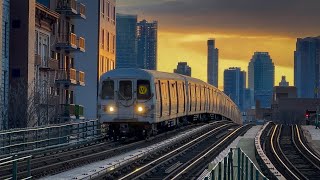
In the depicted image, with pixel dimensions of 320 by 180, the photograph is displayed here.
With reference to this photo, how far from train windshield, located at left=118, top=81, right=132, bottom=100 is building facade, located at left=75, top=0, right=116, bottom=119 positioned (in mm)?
47480

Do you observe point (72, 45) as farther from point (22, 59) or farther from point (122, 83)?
point (122, 83)

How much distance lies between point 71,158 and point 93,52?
5798 cm

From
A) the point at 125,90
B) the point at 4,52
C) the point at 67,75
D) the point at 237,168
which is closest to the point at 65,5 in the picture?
the point at 67,75

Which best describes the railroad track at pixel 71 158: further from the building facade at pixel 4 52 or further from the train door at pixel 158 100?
the building facade at pixel 4 52

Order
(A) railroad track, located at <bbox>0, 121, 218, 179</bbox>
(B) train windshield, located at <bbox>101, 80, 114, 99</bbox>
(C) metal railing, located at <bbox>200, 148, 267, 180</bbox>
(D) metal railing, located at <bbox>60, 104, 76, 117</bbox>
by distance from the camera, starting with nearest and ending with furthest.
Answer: (C) metal railing, located at <bbox>200, 148, 267, 180</bbox>, (A) railroad track, located at <bbox>0, 121, 218, 179</bbox>, (B) train windshield, located at <bbox>101, 80, 114, 99</bbox>, (D) metal railing, located at <bbox>60, 104, 76, 117</bbox>

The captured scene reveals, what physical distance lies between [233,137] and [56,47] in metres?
24.2

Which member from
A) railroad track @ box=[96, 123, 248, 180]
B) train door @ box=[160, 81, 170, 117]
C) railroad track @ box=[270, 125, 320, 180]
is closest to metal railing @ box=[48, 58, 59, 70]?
railroad track @ box=[270, 125, 320, 180]

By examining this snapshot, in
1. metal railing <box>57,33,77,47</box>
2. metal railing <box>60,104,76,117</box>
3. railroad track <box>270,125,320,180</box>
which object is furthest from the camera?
metal railing <box>57,33,77,47</box>

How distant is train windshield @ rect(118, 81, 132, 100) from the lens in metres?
41.5

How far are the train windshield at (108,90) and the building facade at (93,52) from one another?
47.1 metres

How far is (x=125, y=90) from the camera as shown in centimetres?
4159

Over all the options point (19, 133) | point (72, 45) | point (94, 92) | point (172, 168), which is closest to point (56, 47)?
point (72, 45)

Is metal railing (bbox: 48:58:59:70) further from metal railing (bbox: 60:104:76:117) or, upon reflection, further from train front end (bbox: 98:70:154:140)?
train front end (bbox: 98:70:154:140)

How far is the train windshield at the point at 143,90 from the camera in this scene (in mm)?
Result: 41250
